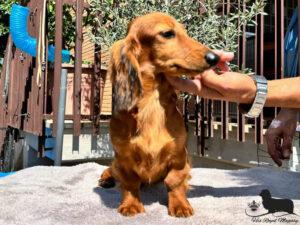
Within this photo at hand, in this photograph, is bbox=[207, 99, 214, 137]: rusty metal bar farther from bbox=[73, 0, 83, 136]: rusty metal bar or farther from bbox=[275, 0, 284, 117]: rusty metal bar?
bbox=[73, 0, 83, 136]: rusty metal bar

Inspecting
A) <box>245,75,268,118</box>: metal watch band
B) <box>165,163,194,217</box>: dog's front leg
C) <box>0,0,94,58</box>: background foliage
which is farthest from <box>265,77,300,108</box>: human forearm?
<box>0,0,94,58</box>: background foliage

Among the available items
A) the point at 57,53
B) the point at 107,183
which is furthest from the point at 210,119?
the point at 57,53

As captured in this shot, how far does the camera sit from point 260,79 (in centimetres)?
122

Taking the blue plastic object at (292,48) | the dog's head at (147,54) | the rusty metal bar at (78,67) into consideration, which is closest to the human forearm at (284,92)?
the dog's head at (147,54)

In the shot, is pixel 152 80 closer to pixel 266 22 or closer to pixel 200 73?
pixel 200 73

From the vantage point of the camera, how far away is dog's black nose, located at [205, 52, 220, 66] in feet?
4.04

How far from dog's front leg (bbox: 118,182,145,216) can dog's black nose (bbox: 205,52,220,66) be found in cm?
76

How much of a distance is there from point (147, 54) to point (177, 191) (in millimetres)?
748

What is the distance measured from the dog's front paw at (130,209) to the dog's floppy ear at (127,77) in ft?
1.65

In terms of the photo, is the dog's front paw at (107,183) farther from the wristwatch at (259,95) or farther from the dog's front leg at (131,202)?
the wristwatch at (259,95)

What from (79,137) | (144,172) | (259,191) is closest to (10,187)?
(144,172)

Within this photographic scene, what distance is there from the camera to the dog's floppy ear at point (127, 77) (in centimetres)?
142

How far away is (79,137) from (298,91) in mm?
3080

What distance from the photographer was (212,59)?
1.23 meters
